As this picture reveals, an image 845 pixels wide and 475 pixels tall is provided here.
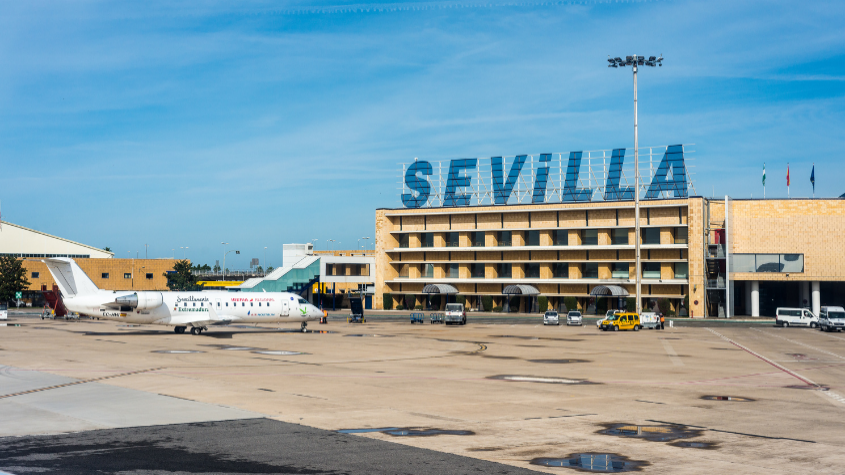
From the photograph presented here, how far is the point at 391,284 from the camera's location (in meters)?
131

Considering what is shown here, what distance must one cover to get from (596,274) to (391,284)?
36280 millimetres

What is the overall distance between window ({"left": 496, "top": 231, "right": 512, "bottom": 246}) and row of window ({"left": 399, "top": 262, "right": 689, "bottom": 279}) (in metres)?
3.37

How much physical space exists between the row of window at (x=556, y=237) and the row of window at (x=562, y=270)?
332cm

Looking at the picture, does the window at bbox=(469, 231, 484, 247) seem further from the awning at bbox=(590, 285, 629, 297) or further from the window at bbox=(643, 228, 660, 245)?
the window at bbox=(643, 228, 660, 245)

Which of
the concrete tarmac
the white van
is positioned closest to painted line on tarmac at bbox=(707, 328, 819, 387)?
the concrete tarmac

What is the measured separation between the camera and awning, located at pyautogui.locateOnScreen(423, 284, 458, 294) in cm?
12281

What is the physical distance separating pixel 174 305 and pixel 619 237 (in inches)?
2888

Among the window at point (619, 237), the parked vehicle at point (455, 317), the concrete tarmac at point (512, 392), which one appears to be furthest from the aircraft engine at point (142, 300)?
the window at point (619, 237)

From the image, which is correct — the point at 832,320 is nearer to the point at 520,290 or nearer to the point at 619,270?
the point at 619,270

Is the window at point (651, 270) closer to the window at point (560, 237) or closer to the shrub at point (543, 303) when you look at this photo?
the window at point (560, 237)

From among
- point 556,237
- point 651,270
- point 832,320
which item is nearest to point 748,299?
point 651,270

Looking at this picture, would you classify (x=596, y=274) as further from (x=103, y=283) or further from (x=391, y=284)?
(x=103, y=283)

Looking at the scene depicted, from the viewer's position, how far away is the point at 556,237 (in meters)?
119

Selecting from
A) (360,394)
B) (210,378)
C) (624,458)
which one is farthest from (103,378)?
(624,458)
